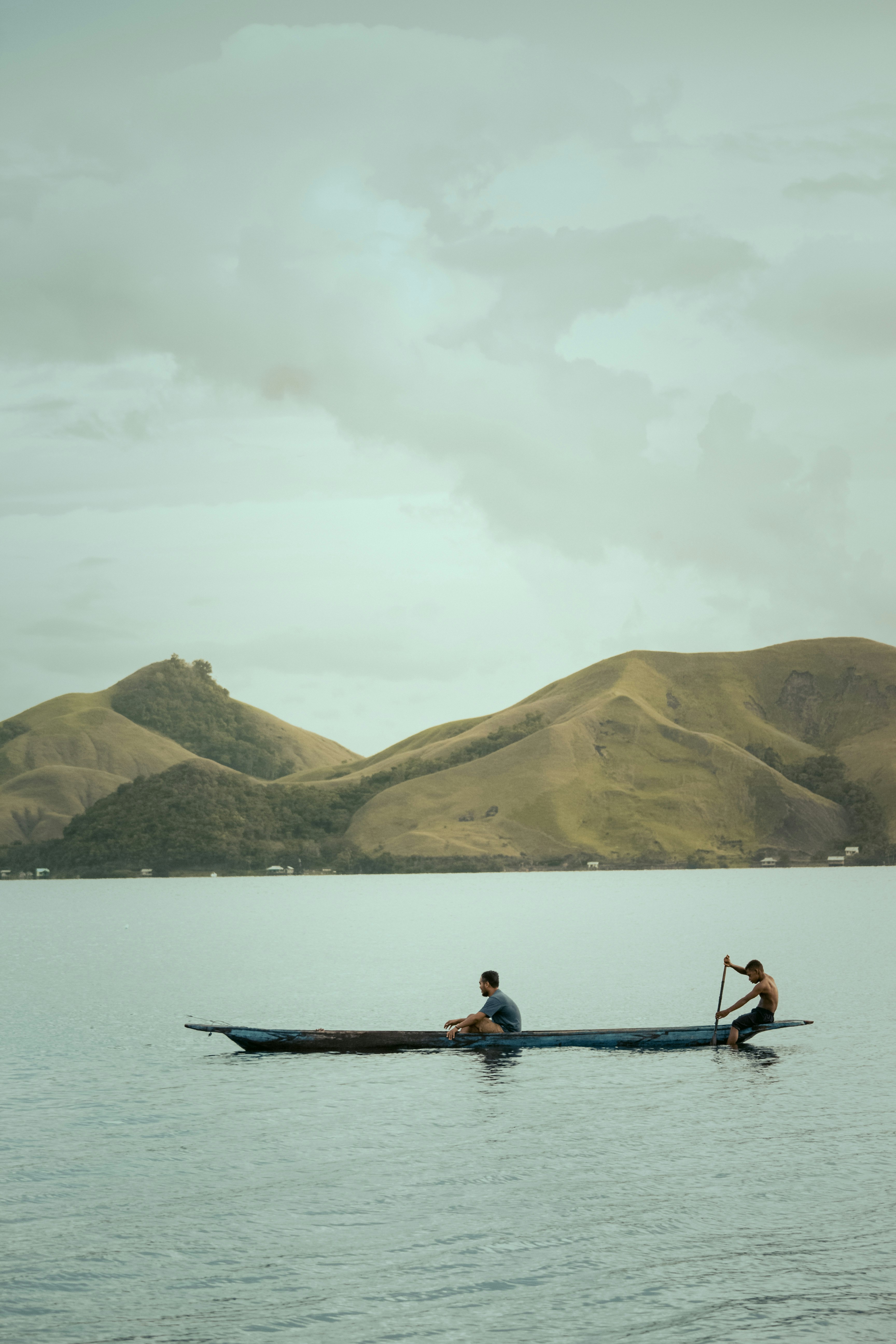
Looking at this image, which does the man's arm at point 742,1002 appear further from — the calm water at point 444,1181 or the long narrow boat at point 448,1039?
the calm water at point 444,1181

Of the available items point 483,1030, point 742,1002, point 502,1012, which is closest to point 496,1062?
point 483,1030

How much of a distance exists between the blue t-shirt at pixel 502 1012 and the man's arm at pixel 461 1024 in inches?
7.1

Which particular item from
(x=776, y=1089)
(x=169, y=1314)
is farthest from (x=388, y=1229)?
(x=776, y=1089)

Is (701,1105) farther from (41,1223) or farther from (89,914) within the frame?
(89,914)

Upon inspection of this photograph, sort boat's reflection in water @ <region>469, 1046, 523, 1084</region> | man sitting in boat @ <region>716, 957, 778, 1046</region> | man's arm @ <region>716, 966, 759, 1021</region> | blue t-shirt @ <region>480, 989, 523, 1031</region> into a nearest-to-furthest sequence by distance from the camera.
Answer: boat's reflection in water @ <region>469, 1046, 523, 1084</region>
blue t-shirt @ <region>480, 989, 523, 1031</region>
man sitting in boat @ <region>716, 957, 778, 1046</region>
man's arm @ <region>716, 966, 759, 1021</region>

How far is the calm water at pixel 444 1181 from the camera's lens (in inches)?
595

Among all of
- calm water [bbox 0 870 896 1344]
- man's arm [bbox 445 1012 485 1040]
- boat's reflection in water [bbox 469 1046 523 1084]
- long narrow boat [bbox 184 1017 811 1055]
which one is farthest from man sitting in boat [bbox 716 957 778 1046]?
man's arm [bbox 445 1012 485 1040]

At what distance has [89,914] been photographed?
143 metres

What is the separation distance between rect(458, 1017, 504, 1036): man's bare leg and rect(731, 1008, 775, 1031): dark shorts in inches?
250

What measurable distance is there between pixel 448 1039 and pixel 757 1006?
861 cm

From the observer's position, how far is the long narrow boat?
32156 millimetres

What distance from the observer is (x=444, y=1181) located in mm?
21203

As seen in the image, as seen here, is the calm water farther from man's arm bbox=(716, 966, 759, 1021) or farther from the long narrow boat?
man's arm bbox=(716, 966, 759, 1021)

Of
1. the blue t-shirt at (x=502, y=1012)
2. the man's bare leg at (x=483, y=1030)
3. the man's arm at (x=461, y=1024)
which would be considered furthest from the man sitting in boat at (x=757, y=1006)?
the man's arm at (x=461, y=1024)
